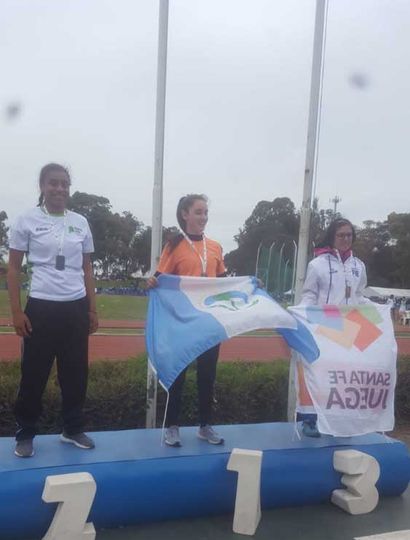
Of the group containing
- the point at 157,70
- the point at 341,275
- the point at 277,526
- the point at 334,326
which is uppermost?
the point at 157,70

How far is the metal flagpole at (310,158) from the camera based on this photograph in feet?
17.2

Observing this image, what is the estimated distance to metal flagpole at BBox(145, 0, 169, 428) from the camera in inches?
193

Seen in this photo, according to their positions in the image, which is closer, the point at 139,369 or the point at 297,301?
the point at 297,301

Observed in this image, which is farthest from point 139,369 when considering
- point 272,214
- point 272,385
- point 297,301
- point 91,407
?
point 272,214

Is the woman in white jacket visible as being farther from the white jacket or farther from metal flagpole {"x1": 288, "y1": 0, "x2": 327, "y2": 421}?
metal flagpole {"x1": 288, "y1": 0, "x2": 327, "y2": 421}

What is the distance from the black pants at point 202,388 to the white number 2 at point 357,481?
95 centimetres

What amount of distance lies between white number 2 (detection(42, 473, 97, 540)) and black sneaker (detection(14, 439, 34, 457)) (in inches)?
15.3

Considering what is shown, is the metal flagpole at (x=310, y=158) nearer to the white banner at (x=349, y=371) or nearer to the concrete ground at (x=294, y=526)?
the white banner at (x=349, y=371)

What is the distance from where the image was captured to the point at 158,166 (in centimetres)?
496

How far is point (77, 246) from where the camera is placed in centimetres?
376

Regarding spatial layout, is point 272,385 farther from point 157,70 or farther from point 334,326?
point 157,70

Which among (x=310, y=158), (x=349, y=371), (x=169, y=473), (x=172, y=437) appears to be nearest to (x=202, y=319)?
(x=172, y=437)

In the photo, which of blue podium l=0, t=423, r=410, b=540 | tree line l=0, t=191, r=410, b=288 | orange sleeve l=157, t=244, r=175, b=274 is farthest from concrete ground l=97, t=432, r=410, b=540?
tree line l=0, t=191, r=410, b=288

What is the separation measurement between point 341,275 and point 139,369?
7.20 feet
